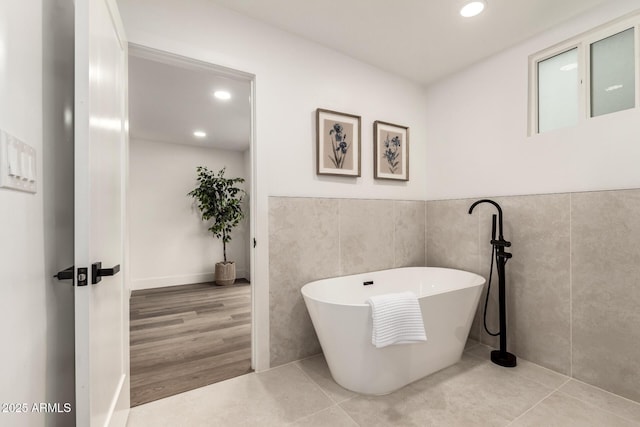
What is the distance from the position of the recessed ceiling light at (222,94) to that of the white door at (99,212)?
1.57m

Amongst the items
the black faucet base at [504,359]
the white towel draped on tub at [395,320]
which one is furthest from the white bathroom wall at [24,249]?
the black faucet base at [504,359]

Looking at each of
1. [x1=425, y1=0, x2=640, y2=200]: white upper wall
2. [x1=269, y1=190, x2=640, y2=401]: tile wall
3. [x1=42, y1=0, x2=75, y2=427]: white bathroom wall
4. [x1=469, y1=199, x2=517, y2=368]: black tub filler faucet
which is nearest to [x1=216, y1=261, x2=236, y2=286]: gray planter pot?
[x1=269, y1=190, x2=640, y2=401]: tile wall

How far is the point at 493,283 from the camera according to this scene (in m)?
2.37

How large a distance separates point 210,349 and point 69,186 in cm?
177

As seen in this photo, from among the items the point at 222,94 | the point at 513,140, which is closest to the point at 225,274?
the point at 222,94

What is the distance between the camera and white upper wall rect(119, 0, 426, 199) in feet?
5.76

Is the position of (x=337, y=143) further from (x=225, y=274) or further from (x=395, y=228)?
(x=225, y=274)

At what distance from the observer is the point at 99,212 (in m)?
1.04

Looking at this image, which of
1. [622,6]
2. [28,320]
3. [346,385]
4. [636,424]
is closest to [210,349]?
[346,385]

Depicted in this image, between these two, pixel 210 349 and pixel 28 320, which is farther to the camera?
pixel 210 349

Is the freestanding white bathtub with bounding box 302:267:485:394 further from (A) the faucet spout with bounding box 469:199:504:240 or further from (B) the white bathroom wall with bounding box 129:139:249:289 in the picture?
(B) the white bathroom wall with bounding box 129:139:249:289

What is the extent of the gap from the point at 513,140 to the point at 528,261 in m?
0.99

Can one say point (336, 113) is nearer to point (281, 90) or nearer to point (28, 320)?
point (281, 90)

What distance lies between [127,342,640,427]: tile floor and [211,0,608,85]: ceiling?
2513 millimetres
